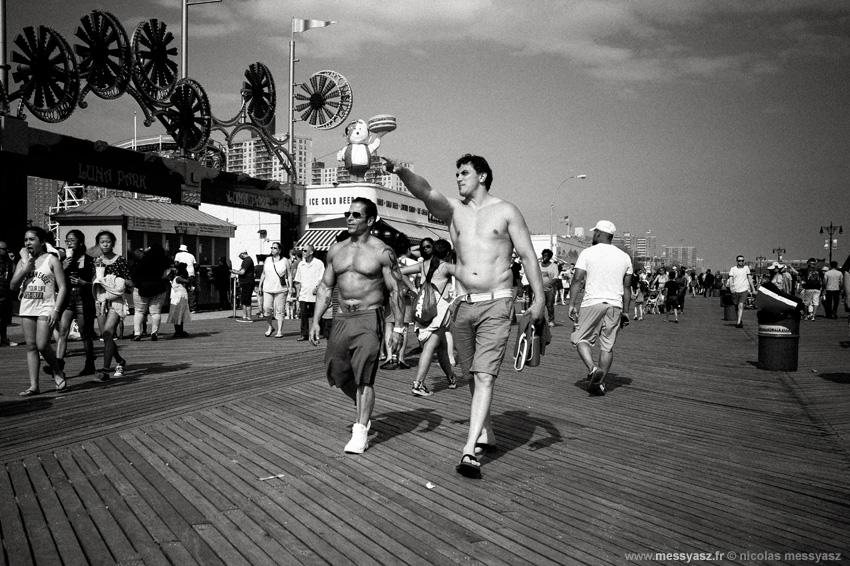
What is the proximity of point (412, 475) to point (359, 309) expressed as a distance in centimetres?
132

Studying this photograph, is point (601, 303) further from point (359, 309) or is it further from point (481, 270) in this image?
point (359, 309)

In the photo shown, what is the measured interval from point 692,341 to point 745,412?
8.20 meters

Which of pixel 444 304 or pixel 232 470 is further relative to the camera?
pixel 444 304

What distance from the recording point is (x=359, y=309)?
5105 mm

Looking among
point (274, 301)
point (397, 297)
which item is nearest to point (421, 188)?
point (397, 297)

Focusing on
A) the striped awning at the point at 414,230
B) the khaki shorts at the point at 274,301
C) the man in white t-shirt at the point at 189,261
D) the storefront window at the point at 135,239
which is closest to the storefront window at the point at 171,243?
the storefront window at the point at 135,239

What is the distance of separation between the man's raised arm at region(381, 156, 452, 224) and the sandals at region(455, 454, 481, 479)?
1.60 metres

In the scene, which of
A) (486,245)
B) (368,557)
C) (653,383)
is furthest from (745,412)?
(368,557)

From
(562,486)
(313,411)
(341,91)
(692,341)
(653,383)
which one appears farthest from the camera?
(341,91)

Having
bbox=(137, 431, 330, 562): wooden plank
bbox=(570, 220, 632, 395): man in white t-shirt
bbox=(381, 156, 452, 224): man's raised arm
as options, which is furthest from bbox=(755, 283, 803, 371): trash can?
bbox=(137, 431, 330, 562): wooden plank

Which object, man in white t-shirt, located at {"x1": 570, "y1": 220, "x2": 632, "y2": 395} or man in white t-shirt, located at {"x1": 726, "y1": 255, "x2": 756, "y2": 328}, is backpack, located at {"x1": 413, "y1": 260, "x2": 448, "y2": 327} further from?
man in white t-shirt, located at {"x1": 726, "y1": 255, "x2": 756, "y2": 328}

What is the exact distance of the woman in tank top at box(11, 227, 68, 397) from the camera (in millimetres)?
7152

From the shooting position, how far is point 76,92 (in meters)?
17.0

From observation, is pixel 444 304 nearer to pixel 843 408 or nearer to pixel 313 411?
pixel 313 411
